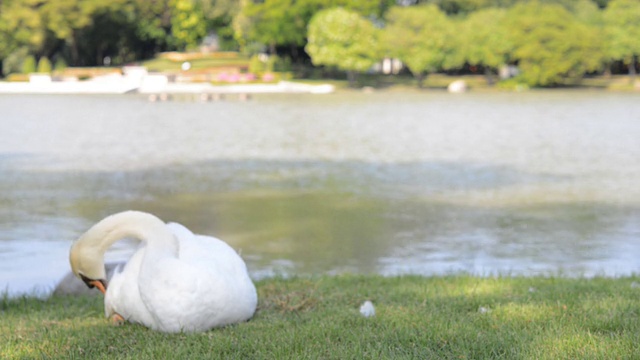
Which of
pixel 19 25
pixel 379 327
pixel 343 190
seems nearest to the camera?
pixel 379 327

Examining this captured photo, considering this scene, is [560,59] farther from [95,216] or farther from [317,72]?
[95,216]

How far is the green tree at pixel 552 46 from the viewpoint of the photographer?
54750 millimetres

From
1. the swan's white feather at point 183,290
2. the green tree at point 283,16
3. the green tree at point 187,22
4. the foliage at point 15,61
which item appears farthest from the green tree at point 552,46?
the swan's white feather at point 183,290

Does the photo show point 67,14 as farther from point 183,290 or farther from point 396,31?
point 183,290

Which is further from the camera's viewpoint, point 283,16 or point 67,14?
point 283,16

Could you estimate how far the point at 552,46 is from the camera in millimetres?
54688

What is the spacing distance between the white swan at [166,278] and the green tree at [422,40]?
5274cm

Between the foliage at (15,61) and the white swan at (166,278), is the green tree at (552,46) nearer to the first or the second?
the foliage at (15,61)

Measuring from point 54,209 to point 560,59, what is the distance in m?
47.8

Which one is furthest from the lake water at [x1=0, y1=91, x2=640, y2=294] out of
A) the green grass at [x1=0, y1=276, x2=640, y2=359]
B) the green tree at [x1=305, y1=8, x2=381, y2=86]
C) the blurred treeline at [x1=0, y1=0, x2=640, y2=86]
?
the green tree at [x1=305, y1=8, x2=381, y2=86]

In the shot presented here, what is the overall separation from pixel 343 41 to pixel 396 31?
391 centimetres

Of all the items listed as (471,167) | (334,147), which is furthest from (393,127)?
(471,167)

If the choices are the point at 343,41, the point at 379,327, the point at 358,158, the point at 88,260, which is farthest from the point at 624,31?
the point at 88,260

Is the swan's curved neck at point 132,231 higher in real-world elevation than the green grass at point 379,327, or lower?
higher
